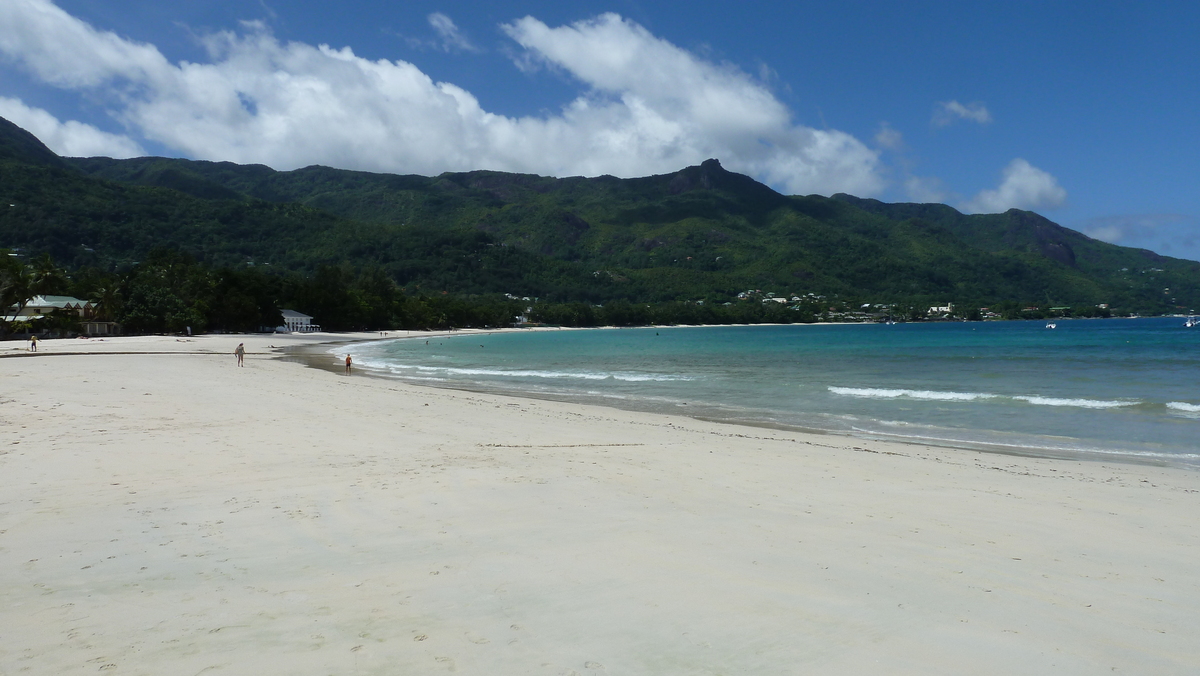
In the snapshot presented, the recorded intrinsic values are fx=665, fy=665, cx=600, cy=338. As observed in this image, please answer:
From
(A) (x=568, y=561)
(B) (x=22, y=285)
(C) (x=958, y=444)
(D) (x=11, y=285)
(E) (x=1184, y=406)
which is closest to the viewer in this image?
(A) (x=568, y=561)

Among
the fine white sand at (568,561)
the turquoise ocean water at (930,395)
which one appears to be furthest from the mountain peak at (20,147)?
the fine white sand at (568,561)

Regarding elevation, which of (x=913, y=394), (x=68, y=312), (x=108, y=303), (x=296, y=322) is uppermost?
(x=108, y=303)

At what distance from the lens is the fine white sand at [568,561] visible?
3.45 meters

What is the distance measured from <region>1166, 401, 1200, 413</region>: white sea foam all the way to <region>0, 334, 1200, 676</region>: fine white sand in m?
9.86

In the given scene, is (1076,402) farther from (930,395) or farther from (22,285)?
(22,285)

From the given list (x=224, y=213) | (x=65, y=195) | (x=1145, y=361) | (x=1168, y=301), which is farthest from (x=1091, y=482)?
(x=1168, y=301)

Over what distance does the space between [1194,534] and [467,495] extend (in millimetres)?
7099

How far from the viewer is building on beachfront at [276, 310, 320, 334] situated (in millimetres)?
85438

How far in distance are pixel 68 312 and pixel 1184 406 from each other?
73.2 m

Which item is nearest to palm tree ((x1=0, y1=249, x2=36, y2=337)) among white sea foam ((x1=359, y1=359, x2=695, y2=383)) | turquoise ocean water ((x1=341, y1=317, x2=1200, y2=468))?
turquoise ocean water ((x1=341, y1=317, x2=1200, y2=468))

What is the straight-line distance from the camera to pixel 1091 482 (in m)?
9.03

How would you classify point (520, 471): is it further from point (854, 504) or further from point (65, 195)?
point (65, 195)

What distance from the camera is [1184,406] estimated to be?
1759 centimetres

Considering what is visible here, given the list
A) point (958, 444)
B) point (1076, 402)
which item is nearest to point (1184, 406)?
point (1076, 402)
